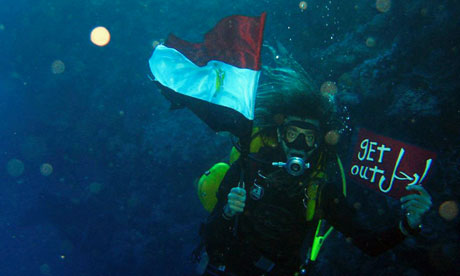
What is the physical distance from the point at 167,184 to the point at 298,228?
632cm

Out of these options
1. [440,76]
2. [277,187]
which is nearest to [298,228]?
[277,187]

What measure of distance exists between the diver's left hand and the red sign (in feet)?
A: 5.21

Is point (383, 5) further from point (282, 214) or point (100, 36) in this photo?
point (100, 36)

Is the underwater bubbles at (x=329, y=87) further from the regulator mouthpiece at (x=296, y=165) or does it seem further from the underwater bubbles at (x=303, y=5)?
the regulator mouthpiece at (x=296, y=165)

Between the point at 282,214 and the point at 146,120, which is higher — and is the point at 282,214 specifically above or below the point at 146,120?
above

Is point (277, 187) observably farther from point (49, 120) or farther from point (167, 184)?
point (49, 120)

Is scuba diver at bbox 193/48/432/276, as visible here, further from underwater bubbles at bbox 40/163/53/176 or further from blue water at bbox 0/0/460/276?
underwater bubbles at bbox 40/163/53/176

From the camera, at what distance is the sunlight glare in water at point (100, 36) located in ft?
34.5

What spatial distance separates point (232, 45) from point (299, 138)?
1139 millimetres

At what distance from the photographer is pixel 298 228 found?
2496 millimetres

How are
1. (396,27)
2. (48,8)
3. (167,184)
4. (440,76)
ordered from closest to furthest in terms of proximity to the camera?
(440,76), (396,27), (167,184), (48,8)

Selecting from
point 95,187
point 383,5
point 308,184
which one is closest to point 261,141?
point 308,184

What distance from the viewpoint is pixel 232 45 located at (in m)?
2.08

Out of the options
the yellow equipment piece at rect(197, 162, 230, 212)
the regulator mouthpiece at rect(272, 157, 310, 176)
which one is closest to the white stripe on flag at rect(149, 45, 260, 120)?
the regulator mouthpiece at rect(272, 157, 310, 176)
